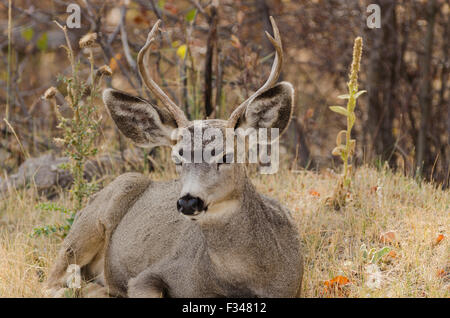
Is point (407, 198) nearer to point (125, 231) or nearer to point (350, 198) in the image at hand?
point (350, 198)

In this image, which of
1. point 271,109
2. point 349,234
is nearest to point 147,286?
point 271,109

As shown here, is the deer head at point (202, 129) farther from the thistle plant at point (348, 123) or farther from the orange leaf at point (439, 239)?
the orange leaf at point (439, 239)

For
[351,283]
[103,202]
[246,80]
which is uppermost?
[246,80]

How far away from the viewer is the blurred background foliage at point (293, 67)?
7.55 m

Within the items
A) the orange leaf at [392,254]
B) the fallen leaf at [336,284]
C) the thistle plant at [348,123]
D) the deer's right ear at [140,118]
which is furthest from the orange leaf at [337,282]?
the deer's right ear at [140,118]

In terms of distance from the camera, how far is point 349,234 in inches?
202

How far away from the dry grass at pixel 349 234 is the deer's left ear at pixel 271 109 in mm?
1140

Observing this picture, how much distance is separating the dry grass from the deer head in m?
1.11

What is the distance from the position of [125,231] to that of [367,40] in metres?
5.26

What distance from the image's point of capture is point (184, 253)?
14.5ft

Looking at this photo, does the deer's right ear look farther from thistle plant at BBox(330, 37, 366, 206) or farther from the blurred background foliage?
the blurred background foliage

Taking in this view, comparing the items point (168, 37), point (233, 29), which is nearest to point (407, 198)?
point (168, 37)

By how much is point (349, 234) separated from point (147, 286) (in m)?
1.64
